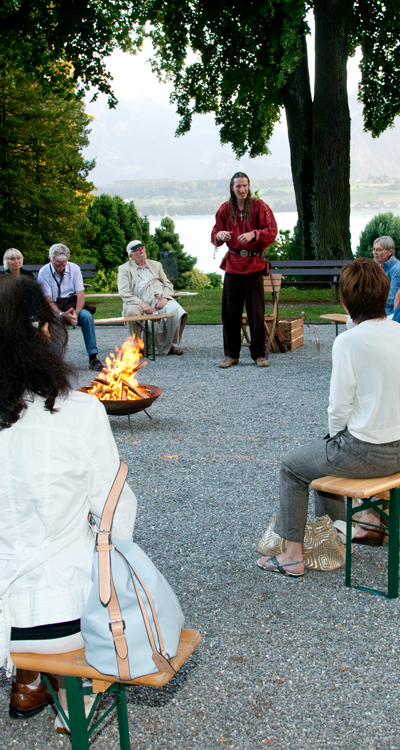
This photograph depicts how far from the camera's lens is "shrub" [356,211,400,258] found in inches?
723

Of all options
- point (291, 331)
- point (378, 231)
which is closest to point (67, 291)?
point (291, 331)

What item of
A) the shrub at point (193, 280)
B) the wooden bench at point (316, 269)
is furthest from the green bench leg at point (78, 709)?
the shrub at point (193, 280)

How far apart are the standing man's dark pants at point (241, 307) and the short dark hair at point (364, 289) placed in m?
5.59

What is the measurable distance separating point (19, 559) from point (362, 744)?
1333 millimetres

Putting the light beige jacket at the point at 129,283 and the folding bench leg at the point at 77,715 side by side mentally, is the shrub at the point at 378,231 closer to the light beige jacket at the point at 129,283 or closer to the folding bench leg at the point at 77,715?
the light beige jacket at the point at 129,283

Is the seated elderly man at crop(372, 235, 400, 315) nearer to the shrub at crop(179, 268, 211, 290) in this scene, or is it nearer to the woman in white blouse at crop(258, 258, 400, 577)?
the woman in white blouse at crop(258, 258, 400, 577)

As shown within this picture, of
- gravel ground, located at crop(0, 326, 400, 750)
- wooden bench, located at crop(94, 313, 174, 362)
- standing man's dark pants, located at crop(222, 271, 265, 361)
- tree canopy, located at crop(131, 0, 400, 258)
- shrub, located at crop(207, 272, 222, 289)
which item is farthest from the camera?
shrub, located at crop(207, 272, 222, 289)

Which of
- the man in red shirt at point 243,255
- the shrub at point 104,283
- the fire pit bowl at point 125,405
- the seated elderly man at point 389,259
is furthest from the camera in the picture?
the shrub at point 104,283

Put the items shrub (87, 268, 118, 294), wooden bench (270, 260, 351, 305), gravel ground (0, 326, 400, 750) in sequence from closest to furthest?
gravel ground (0, 326, 400, 750) → wooden bench (270, 260, 351, 305) → shrub (87, 268, 118, 294)

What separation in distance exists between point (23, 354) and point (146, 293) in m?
7.99

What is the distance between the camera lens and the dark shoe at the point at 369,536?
396 cm

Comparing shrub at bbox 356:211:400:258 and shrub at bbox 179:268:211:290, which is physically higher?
shrub at bbox 356:211:400:258

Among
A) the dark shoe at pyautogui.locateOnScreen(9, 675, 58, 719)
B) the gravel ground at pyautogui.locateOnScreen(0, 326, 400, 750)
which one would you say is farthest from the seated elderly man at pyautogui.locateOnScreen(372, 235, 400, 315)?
the dark shoe at pyautogui.locateOnScreen(9, 675, 58, 719)

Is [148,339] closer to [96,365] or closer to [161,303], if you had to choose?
[161,303]
